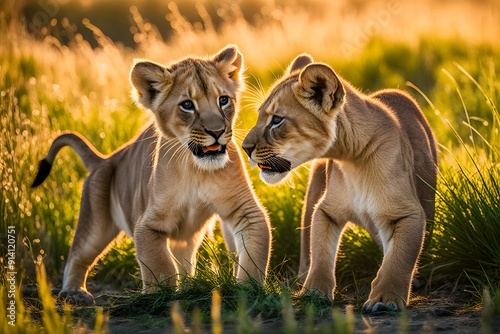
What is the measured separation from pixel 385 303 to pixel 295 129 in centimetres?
123

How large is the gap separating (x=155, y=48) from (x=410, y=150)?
9.85 metres

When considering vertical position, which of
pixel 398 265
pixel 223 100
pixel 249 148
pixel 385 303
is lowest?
pixel 385 303

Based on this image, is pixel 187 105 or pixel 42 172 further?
pixel 42 172

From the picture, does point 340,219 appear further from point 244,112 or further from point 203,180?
point 244,112

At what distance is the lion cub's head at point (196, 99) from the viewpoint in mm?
5891

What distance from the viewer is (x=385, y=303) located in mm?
5289

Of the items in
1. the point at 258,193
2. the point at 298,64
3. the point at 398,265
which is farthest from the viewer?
the point at 258,193

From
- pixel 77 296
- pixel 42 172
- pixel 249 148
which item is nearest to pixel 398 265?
pixel 249 148

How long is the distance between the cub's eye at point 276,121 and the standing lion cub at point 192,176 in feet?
1.03

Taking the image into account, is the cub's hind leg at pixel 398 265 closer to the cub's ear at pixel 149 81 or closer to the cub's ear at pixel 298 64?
the cub's ear at pixel 298 64

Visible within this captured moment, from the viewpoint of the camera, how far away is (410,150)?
6145 millimetres

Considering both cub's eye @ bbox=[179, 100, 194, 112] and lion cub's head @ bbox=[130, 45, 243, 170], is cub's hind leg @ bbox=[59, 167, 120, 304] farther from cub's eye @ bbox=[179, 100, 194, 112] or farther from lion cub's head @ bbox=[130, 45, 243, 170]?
cub's eye @ bbox=[179, 100, 194, 112]

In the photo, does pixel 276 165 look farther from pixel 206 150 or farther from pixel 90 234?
pixel 90 234

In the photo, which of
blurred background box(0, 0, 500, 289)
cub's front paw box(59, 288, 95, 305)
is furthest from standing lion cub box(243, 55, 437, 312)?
cub's front paw box(59, 288, 95, 305)
